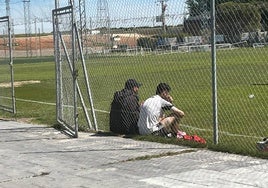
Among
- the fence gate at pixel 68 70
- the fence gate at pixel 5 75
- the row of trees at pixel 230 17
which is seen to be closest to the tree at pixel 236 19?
the row of trees at pixel 230 17

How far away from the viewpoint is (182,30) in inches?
365

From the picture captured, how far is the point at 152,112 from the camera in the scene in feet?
32.6

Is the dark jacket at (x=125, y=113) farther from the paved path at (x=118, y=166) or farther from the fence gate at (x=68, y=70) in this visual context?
the fence gate at (x=68, y=70)

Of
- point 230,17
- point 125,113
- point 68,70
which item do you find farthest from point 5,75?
point 230,17

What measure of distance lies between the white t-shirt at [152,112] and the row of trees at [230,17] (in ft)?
4.83

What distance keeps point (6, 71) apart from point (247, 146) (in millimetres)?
14398

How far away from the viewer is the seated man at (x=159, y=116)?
9891 mm

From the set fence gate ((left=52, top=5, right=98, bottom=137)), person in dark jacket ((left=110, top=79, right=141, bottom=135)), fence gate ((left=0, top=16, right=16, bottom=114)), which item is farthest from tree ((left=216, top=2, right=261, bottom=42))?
fence gate ((left=0, top=16, right=16, bottom=114))

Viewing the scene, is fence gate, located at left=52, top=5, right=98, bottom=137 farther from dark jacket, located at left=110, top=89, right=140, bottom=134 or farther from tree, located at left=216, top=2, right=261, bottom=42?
tree, located at left=216, top=2, right=261, bottom=42

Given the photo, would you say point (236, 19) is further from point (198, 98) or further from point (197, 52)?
point (198, 98)

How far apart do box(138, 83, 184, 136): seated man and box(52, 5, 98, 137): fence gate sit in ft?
4.83

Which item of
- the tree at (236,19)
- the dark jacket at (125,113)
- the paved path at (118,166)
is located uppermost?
the tree at (236,19)

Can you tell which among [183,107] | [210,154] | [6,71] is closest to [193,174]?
[210,154]

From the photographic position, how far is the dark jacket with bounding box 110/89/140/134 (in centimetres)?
1070
